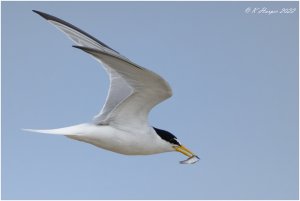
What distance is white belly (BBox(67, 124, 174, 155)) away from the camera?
18.1ft

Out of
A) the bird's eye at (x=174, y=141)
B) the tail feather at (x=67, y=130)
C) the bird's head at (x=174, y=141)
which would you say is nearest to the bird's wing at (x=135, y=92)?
the tail feather at (x=67, y=130)

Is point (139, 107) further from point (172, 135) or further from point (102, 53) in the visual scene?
point (102, 53)

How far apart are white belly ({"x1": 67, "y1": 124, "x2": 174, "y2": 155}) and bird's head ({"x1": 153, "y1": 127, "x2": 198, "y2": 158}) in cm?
16

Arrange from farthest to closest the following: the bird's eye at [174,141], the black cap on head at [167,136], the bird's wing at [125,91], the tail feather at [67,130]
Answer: the bird's eye at [174,141], the black cap on head at [167,136], the tail feather at [67,130], the bird's wing at [125,91]

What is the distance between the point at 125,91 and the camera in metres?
5.97

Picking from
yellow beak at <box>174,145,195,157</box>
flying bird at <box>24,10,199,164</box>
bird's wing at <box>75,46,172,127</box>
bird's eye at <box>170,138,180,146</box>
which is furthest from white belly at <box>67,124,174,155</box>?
yellow beak at <box>174,145,195,157</box>

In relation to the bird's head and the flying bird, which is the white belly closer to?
the flying bird

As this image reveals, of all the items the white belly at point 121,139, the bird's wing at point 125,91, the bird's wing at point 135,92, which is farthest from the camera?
the white belly at point 121,139

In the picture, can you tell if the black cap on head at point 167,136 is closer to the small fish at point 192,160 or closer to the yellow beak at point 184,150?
the yellow beak at point 184,150

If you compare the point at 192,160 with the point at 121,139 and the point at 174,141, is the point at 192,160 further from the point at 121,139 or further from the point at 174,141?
the point at 121,139

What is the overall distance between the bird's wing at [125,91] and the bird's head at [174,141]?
414mm

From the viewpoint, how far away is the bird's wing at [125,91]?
520 cm

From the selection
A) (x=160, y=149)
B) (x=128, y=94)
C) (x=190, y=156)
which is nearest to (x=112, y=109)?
(x=128, y=94)

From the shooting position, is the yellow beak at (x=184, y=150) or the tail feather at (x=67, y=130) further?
the yellow beak at (x=184, y=150)
